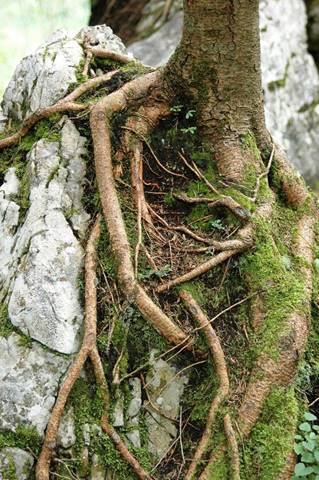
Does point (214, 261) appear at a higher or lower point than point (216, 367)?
higher

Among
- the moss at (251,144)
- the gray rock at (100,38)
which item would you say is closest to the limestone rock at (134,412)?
the moss at (251,144)

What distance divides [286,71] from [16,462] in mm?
7306

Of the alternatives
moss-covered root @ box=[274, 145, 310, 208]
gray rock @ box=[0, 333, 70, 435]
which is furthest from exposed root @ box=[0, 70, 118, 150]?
gray rock @ box=[0, 333, 70, 435]

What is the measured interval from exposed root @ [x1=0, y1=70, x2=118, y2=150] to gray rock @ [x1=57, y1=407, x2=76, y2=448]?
211 centimetres

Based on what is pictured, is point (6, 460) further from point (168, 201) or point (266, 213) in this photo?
point (266, 213)

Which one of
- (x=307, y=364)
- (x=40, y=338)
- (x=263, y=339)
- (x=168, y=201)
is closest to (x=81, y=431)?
(x=40, y=338)

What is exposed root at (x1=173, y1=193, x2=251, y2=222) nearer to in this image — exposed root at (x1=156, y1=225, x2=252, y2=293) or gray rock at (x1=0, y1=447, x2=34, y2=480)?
exposed root at (x1=156, y1=225, x2=252, y2=293)

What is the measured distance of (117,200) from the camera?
3.79 metres

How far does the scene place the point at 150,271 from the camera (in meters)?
→ 3.59

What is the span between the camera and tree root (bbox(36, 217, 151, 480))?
3.06 m

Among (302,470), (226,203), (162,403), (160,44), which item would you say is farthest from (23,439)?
(160,44)

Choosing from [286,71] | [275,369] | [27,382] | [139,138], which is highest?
[286,71]

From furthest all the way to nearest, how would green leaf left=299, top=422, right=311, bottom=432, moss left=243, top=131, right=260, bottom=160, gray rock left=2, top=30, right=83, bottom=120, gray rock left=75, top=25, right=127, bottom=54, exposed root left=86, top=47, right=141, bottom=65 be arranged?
gray rock left=75, top=25, right=127, bottom=54 → exposed root left=86, top=47, right=141, bottom=65 → gray rock left=2, top=30, right=83, bottom=120 → moss left=243, top=131, right=260, bottom=160 → green leaf left=299, top=422, right=311, bottom=432

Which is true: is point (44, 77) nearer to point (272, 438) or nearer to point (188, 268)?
point (188, 268)
